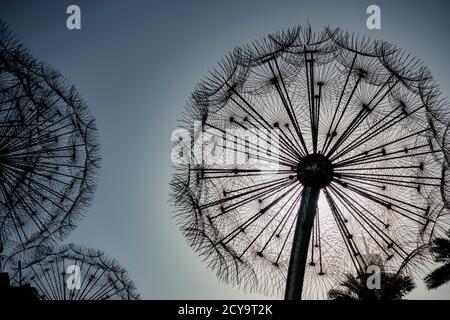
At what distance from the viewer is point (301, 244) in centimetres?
988

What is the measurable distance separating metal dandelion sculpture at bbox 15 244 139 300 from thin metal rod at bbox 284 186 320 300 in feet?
31.8

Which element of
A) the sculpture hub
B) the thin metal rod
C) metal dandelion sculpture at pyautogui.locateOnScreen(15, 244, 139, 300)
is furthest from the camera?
metal dandelion sculpture at pyautogui.locateOnScreen(15, 244, 139, 300)

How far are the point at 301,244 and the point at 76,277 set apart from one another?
10189mm

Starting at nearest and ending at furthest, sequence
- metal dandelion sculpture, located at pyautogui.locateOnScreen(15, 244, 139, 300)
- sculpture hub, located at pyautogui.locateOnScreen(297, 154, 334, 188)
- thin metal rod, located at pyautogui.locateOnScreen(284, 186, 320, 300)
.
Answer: thin metal rod, located at pyautogui.locateOnScreen(284, 186, 320, 300), sculpture hub, located at pyautogui.locateOnScreen(297, 154, 334, 188), metal dandelion sculpture, located at pyautogui.locateOnScreen(15, 244, 139, 300)

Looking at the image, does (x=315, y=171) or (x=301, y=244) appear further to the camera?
(x=315, y=171)

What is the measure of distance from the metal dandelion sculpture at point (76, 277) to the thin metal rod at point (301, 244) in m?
9.68

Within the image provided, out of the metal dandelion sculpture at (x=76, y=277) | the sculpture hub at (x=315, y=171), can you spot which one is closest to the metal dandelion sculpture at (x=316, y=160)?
the sculpture hub at (x=315, y=171)

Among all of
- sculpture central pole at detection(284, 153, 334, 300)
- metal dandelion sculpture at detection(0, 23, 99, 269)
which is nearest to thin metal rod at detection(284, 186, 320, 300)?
sculpture central pole at detection(284, 153, 334, 300)

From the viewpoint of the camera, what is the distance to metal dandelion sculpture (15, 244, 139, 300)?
50.2ft

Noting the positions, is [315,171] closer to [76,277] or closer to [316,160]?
[316,160]

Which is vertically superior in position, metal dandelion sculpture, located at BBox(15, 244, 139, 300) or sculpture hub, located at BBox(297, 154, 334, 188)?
sculpture hub, located at BBox(297, 154, 334, 188)

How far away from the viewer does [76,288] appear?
52.2 ft

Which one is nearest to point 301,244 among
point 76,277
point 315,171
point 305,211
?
point 305,211

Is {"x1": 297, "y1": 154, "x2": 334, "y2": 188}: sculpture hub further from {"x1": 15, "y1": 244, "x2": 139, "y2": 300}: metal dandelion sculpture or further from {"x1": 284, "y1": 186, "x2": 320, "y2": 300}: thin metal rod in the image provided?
{"x1": 15, "y1": 244, "x2": 139, "y2": 300}: metal dandelion sculpture
